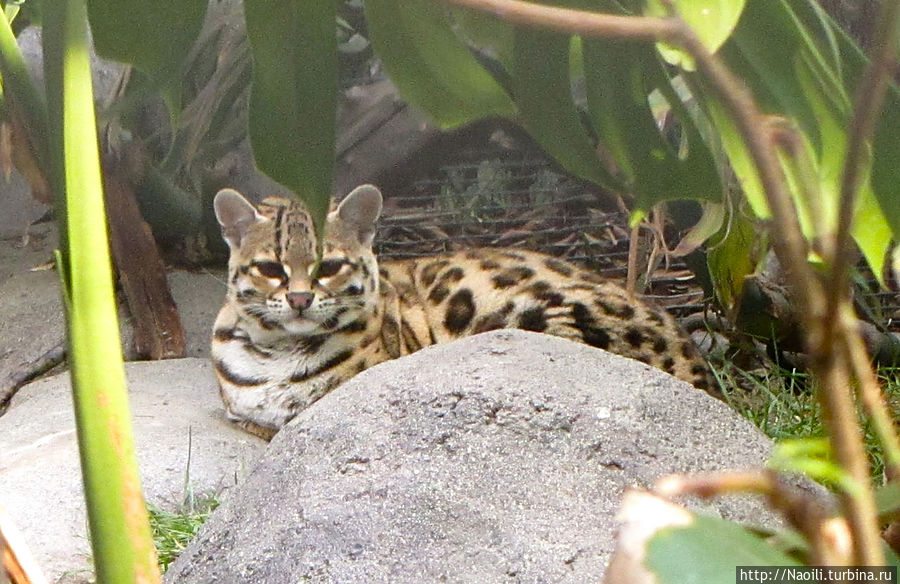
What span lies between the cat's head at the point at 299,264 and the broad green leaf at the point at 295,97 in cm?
239

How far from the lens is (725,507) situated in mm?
2082

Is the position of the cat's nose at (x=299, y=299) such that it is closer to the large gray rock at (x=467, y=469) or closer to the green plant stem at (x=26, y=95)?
the large gray rock at (x=467, y=469)

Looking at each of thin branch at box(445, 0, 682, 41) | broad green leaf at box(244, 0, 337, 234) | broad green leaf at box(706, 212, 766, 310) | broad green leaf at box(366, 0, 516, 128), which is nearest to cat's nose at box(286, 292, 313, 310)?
broad green leaf at box(706, 212, 766, 310)

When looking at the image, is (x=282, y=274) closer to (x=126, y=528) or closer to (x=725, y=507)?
(x=725, y=507)

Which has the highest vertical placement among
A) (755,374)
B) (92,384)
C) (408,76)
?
(408,76)

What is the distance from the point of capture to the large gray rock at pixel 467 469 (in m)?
1.90

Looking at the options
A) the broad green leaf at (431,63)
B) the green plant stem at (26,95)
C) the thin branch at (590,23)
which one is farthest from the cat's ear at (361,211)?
the thin branch at (590,23)

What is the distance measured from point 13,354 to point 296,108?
12.7ft

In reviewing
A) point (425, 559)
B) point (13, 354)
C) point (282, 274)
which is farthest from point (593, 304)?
point (13, 354)

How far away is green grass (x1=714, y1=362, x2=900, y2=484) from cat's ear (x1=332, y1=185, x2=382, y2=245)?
1.30 m

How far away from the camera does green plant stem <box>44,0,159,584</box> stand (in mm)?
964

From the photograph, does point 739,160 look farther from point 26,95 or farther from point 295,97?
point 26,95

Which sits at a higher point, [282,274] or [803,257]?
[803,257]

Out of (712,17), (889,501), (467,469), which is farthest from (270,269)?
(889,501)
